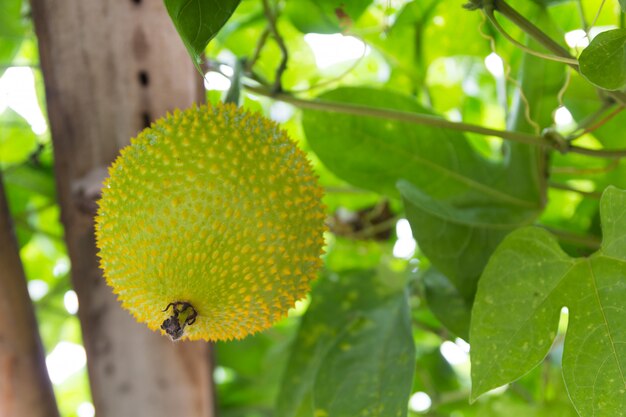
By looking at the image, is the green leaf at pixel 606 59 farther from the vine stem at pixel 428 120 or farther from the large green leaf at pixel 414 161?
the large green leaf at pixel 414 161

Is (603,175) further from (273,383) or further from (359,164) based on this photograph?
(273,383)

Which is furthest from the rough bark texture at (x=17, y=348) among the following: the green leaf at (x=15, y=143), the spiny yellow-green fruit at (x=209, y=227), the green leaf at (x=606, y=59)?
the green leaf at (x=606, y=59)

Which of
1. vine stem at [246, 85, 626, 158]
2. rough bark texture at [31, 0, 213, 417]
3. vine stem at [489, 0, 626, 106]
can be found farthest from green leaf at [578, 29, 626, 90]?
rough bark texture at [31, 0, 213, 417]

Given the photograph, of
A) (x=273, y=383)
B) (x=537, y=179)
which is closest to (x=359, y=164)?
(x=537, y=179)

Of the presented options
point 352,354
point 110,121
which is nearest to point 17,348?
point 110,121

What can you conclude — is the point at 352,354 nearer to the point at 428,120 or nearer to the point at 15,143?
the point at 428,120

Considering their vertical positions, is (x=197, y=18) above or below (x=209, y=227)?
→ above
